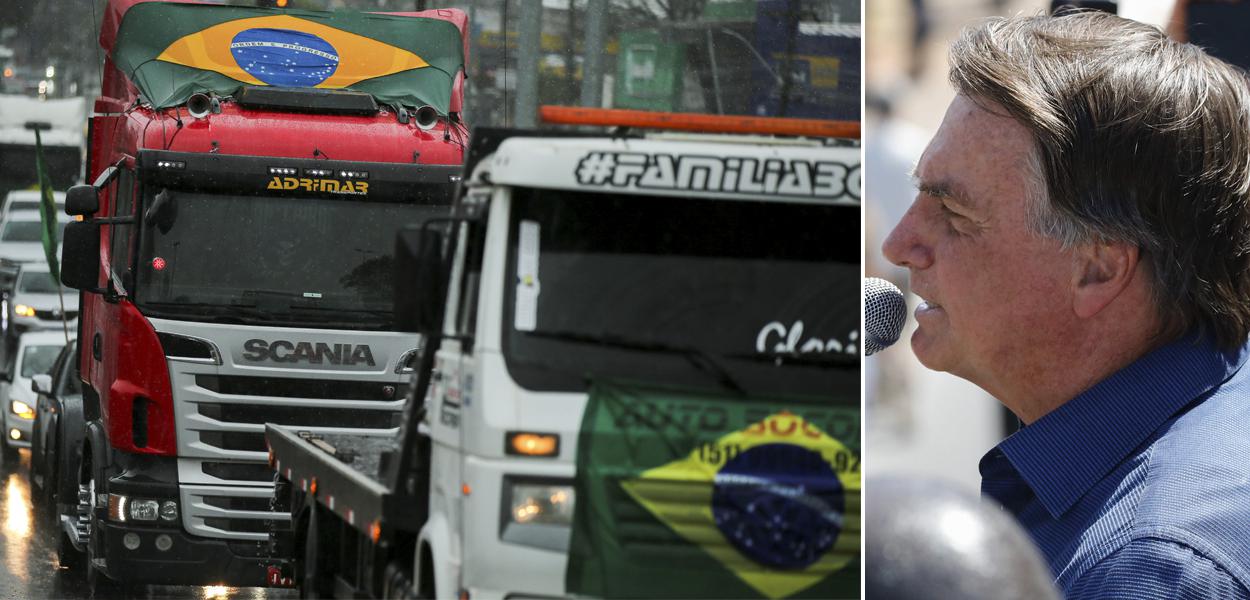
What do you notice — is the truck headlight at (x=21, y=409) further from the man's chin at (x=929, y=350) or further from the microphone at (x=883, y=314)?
the man's chin at (x=929, y=350)

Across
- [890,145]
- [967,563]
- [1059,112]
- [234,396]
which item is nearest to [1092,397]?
[1059,112]

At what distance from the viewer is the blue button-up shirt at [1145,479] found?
98 centimetres

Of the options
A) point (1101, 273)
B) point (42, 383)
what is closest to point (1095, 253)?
point (1101, 273)

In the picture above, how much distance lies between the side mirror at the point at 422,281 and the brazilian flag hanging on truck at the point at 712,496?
28cm

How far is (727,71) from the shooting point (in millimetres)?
2797

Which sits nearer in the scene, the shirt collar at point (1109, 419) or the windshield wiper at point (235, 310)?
the shirt collar at point (1109, 419)

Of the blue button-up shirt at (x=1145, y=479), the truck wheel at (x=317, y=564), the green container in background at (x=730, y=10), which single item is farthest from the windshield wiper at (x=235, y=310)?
the blue button-up shirt at (x=1145, y=479)

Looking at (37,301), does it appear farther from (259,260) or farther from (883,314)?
(883,314)

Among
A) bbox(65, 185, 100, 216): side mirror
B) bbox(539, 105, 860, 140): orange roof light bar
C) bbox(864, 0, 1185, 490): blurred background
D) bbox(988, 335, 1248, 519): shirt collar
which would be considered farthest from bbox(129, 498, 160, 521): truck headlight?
bbox(988, 335, 1248, 519): shirt collar

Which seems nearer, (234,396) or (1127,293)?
(1127,293)

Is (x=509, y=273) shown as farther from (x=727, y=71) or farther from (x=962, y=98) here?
(x=962, y=98)

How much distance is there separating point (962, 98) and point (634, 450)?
1115 millimetres

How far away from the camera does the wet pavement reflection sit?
2.86m

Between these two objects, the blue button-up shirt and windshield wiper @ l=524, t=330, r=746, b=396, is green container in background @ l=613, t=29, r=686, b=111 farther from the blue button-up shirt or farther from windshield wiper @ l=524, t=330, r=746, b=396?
the blue button-up shirt
